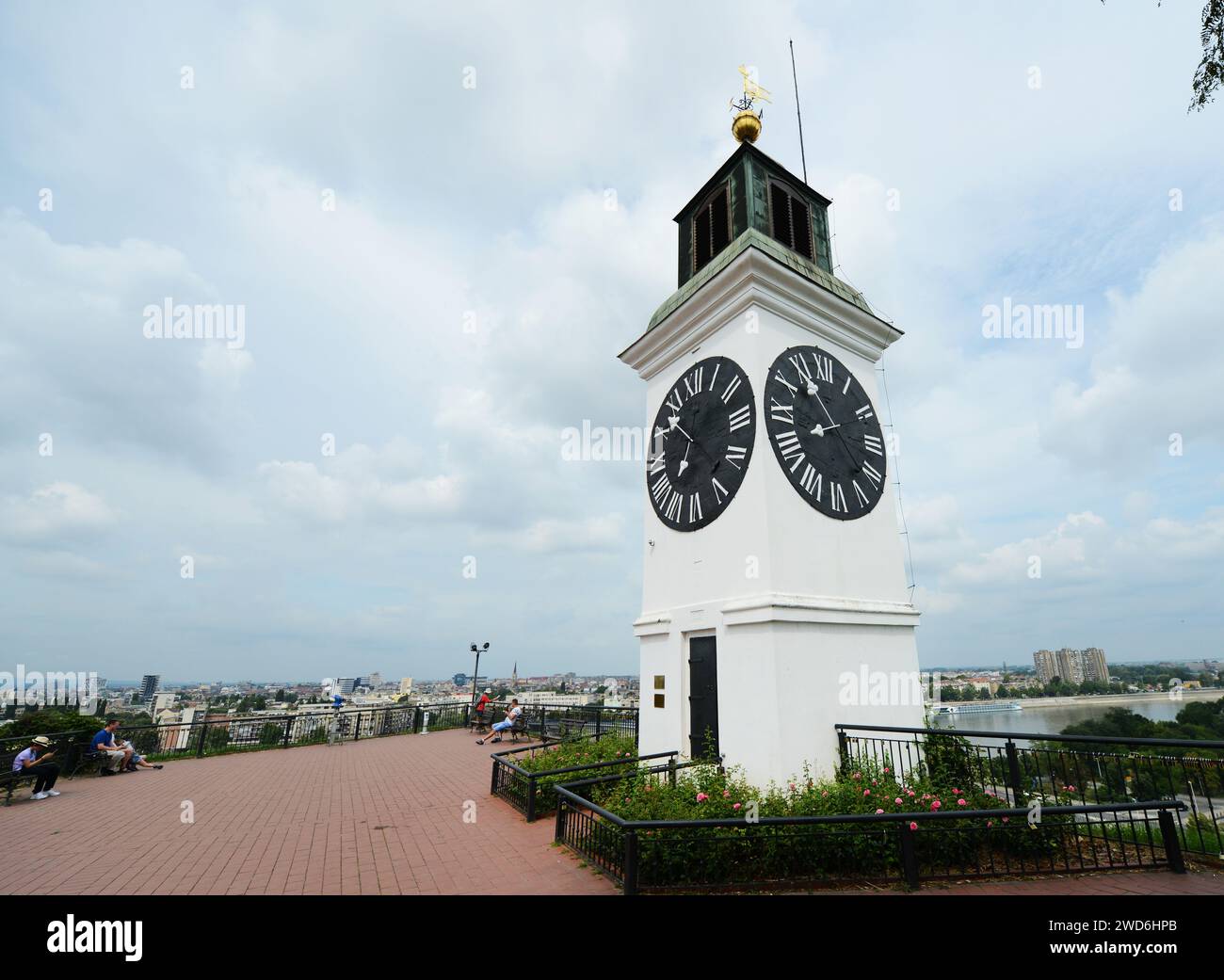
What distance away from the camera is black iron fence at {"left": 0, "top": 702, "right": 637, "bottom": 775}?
447 inches

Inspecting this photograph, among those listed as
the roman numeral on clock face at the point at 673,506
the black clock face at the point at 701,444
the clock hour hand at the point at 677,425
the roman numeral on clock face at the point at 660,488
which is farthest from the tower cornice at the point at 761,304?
the roman numeral on clock face at the point at 673,506

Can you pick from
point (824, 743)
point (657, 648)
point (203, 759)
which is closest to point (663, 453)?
point (657, 648)

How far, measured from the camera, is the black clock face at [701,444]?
9.10 m

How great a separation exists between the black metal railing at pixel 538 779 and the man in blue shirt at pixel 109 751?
28.5ft

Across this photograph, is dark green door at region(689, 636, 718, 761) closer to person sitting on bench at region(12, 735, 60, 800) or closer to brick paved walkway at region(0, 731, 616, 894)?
brick paved walkway at region(0, 731, 616, 894)

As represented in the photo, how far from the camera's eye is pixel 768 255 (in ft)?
30.6

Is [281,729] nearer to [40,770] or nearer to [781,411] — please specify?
[40,770]

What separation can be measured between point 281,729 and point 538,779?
11.8 m

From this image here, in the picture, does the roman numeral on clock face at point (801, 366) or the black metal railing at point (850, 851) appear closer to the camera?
the black metal railing at point (850, 851)

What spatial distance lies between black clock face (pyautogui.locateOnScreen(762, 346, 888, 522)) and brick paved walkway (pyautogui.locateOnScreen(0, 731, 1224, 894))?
5.51 metres

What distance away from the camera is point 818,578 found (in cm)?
859

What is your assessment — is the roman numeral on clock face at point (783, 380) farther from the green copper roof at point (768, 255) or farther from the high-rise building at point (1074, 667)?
the high-rise building at point (1074, 667)
